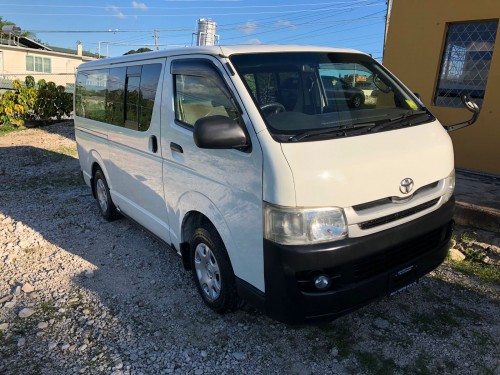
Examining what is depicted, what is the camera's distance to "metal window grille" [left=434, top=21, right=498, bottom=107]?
6102mm

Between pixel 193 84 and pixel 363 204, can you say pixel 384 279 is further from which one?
pixel 193 84

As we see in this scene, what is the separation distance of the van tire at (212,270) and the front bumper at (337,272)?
0.48m

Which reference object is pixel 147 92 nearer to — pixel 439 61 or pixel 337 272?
pixel 337 272

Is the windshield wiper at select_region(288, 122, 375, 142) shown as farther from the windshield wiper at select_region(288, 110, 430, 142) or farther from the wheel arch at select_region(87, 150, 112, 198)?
the wheel arch at select_region(87, 150, 112, 198)

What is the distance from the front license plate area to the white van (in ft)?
0.03

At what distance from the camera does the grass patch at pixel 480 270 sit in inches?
147

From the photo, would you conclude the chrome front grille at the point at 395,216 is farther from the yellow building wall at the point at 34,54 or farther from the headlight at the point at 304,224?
the yellow building wall at the point at 34,54

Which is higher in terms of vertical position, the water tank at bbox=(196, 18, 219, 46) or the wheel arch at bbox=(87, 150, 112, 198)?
the water tank at bbox=(196, 18, 219, 46)

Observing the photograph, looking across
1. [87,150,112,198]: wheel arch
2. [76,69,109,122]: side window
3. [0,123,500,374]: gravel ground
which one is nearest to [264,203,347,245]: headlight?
[0,123,500,374]: gravel ground

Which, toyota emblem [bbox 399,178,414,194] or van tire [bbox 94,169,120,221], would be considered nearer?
toyota emblem [bbox 399,178,414,194]

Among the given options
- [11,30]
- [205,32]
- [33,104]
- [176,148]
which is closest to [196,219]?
[176,148]

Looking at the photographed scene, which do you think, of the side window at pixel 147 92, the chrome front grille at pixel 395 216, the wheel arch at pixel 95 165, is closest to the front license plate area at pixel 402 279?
the chrome front grille at pixel 395 216

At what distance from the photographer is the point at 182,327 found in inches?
124

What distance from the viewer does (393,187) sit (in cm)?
257
